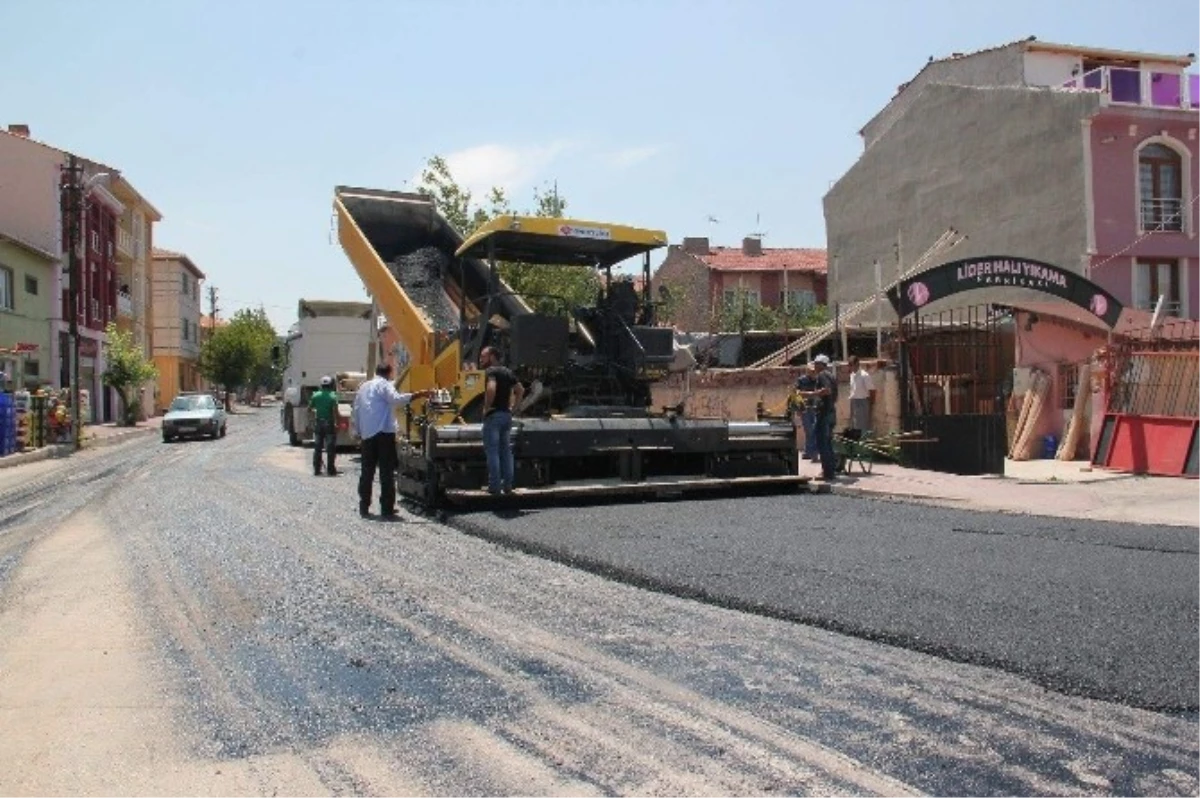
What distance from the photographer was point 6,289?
30.6 m

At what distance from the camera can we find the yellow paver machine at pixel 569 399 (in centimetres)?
922

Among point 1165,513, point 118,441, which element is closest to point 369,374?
point 1165,513

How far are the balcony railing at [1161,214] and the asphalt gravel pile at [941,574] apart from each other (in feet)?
59.3

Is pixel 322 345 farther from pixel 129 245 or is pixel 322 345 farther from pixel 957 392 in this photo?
pixel 129 245

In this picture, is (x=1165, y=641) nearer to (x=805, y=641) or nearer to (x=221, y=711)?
(x=805, y=641)

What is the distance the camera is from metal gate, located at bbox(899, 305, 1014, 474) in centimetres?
1262

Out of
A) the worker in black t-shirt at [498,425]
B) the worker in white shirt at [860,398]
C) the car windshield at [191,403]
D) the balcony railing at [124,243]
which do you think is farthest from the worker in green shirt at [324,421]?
the balcony railing at [124,243]

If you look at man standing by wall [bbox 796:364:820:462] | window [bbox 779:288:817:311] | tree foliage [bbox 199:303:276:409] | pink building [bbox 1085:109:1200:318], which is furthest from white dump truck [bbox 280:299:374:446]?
tree foliage [bbox 199:303:276:409]

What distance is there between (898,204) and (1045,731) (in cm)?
2823

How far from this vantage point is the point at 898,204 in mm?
29875

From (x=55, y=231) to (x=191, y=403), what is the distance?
480 inches

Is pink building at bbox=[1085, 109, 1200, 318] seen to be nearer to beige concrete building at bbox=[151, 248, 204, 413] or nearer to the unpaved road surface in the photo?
the unpaved road surface

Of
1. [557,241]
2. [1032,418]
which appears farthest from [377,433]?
[1032,418]

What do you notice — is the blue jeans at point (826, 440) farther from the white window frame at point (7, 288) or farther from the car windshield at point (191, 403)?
the white window frame at point (7, 288)
